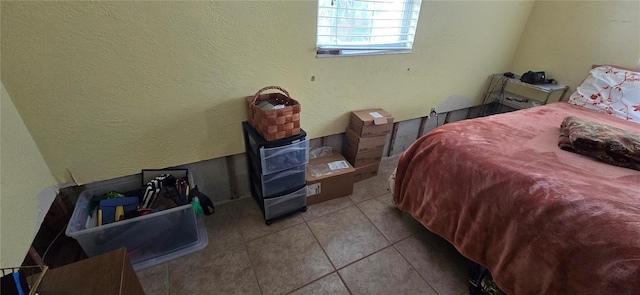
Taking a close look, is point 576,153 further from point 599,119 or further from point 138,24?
point 138,24

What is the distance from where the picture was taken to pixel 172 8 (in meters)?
1.23

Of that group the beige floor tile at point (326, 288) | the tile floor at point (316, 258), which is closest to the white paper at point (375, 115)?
the tile floor at point (316, 258)

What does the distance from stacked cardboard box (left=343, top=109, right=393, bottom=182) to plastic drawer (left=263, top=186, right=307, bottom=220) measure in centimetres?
56

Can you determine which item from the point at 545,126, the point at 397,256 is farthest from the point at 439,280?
the point at 545,126

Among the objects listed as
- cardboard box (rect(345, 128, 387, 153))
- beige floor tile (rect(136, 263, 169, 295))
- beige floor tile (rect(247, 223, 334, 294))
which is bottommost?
beige floor tile (rect(136, 263, 169, 295))

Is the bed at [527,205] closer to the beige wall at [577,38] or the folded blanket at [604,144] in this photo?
the folded blanket at [604,144]

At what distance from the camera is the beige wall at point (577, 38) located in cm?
203

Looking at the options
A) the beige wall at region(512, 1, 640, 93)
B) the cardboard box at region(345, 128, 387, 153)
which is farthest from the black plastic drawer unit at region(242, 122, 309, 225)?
the beige wall at region(512, 1, 640, 93)

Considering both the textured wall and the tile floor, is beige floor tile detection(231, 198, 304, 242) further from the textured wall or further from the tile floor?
the textured wall

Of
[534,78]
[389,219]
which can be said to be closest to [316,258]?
[389,219]

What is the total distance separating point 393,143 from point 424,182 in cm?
104

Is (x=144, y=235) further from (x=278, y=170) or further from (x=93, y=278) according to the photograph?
(x=278, y=170)

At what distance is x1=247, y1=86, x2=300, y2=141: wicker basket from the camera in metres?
1.38

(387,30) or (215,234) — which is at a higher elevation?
(387,30)
